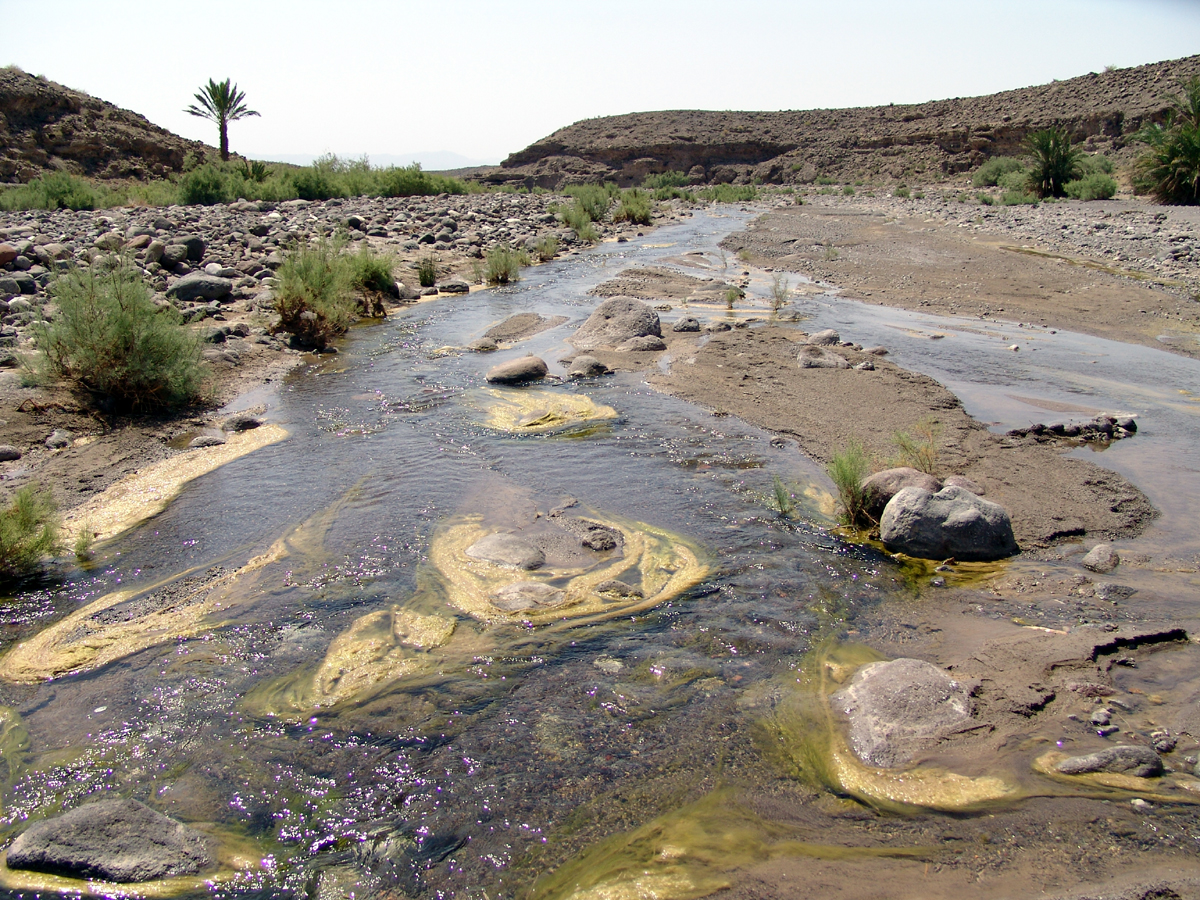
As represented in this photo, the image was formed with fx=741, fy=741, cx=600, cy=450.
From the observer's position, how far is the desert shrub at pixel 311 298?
9383 millimetres

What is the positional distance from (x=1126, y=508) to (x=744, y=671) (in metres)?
3.11

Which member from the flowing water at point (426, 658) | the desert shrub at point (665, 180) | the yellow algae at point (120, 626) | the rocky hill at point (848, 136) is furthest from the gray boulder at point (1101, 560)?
the desert shrub at point (665, 180)

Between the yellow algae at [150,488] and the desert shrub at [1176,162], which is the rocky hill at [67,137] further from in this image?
the desert shrub at [1176,162]

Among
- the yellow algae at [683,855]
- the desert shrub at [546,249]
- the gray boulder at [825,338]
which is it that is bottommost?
the yellow algae at [683,855]

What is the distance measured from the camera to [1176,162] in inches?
688

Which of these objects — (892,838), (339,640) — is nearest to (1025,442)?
(892,838)

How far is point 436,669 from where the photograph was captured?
11.5 ft

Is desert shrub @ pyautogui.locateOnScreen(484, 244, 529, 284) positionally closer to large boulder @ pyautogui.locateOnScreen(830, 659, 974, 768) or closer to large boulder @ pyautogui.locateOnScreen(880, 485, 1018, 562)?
large boulder @ pyautogui.locateOnScreen(880, 485, 1018, 562)

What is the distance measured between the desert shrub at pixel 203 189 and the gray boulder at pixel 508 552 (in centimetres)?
1926

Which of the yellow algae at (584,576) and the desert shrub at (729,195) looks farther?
the desert shrub at (729,195)

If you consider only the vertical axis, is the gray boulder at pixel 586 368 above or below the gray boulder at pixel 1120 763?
above

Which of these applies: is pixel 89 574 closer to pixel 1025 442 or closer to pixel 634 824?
pixel 634 824

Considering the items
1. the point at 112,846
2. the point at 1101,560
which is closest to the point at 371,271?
the point at 112,846

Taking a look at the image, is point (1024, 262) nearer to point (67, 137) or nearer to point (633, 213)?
point (633, 213)
